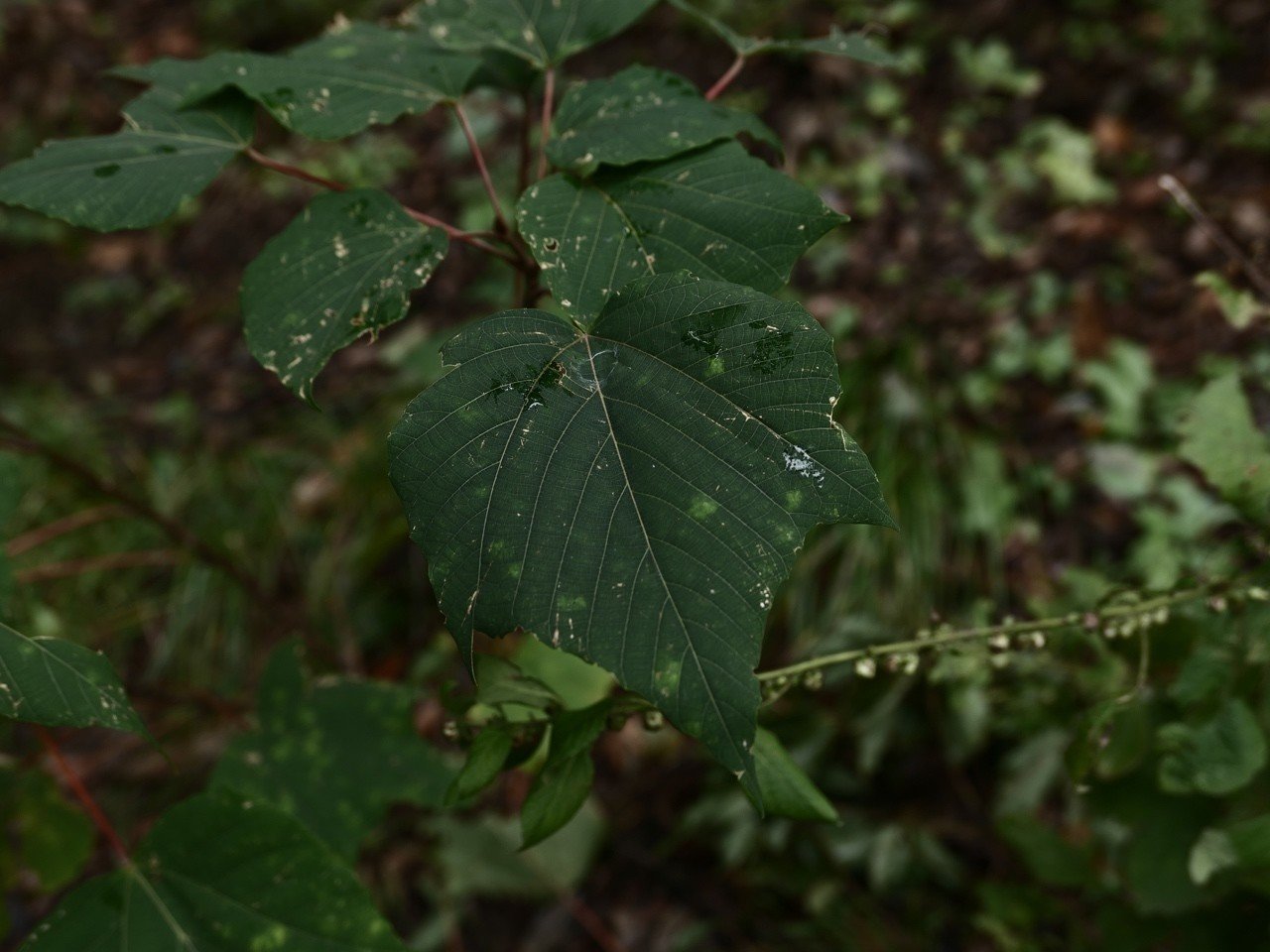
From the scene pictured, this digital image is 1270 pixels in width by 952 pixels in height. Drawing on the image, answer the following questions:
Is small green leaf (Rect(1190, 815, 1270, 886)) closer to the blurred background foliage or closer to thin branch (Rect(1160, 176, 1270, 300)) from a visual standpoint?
the blurred background foliage

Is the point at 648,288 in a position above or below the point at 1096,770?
above

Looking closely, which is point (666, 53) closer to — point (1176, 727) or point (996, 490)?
point (996, 490)

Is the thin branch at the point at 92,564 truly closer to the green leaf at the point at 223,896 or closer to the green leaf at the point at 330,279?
the green leaf at the point at 223,896

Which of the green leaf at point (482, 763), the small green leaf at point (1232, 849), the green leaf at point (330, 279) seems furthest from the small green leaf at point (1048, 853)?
the green leaf at point (330, 279)

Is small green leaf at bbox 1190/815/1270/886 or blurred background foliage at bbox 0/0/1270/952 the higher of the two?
small green leaf at bbox 1190/815/1270/886

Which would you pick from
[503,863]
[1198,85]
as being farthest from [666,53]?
[503,863]

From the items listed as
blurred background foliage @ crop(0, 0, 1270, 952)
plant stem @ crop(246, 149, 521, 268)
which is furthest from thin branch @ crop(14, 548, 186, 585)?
plant stem @ crop(246, 149, 521, 268)
